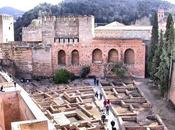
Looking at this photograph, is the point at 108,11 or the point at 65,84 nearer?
the point at 65,84

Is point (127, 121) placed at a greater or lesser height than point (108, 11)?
lesser

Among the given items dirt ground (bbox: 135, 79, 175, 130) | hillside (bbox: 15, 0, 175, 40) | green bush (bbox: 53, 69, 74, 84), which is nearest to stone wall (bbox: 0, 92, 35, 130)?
dirt ground (bbox: 135, 79, 175, 130)

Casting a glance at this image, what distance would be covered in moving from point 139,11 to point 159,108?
3484cm

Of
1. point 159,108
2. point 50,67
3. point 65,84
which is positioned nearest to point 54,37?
point 50,67

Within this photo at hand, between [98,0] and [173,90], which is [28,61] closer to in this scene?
[173,90]

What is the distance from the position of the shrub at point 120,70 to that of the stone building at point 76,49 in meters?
0.63

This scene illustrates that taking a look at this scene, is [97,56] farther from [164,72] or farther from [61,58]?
[164,72]

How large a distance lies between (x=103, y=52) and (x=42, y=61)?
5.27 metres

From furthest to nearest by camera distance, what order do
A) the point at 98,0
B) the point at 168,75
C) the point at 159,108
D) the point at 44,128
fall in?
the point at 98,0, the point at 168,75, the point at 159,108, the point at 44,128

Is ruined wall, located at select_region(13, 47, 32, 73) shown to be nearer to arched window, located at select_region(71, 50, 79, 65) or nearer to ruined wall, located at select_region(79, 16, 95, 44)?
arched window, located at select_region(71, 50, 79, 65)

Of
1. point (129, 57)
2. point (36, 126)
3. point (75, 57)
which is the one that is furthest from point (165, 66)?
point (36, 126)

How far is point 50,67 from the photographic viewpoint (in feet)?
107

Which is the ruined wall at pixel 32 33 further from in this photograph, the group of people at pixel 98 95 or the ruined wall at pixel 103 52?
the group of people at pixel 98 95

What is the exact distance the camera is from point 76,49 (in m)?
32.4
